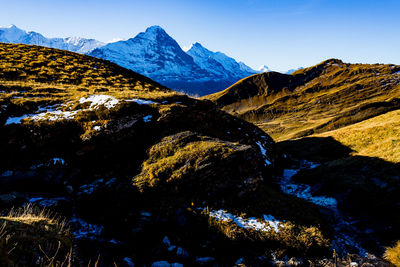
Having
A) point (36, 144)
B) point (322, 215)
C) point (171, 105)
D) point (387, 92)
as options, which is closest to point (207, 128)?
point (171, 105)

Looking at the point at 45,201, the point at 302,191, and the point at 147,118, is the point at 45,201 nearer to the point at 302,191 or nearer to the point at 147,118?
the point at 147,118

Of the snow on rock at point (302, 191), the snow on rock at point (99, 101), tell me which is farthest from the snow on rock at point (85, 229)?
the snow on rock at point (302, 191)

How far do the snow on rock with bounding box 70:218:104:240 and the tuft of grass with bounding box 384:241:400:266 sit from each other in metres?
17.8

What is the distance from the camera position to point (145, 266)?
8.51 metres

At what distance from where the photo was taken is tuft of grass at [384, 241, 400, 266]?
11.6 metres

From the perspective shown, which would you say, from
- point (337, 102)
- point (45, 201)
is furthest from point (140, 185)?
point (337, 102)

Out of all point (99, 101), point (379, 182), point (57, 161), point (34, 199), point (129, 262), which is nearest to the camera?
point (129, 262)

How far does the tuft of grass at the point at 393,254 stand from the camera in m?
11.6

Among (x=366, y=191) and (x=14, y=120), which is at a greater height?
(x=14, y=120)

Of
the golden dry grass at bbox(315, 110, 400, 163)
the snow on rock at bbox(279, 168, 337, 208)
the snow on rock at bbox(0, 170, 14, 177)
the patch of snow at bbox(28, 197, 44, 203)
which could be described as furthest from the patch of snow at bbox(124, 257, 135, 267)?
the golden dry grass at bbox(315, 110, 400, 163)

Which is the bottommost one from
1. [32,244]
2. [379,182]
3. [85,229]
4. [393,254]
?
[393,254]

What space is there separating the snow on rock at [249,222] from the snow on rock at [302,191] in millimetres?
11325

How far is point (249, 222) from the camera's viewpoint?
37.2ft

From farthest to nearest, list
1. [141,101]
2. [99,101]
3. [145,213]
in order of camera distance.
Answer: [141,101] < [99,101] < [145,213]
